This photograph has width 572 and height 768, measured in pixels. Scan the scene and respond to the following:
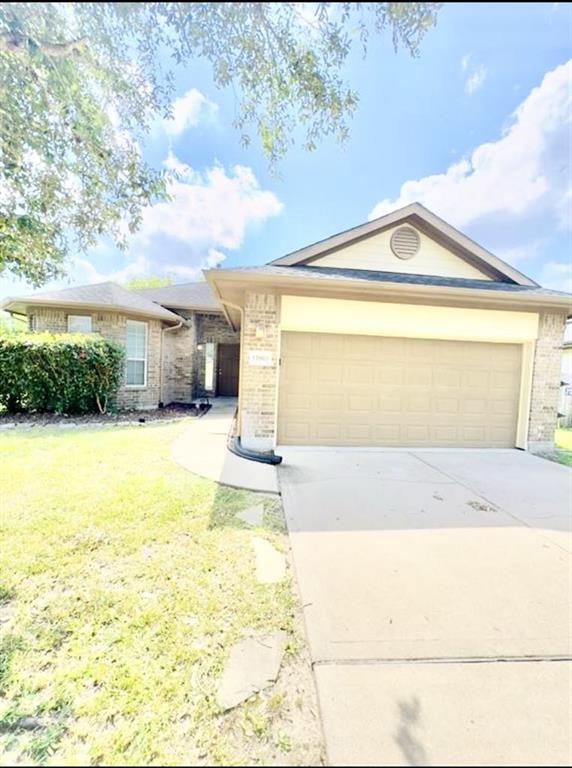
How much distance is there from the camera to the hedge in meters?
8.84

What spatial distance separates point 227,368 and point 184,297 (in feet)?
11.3

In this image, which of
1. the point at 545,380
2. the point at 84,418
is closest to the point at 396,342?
the point at 545,380

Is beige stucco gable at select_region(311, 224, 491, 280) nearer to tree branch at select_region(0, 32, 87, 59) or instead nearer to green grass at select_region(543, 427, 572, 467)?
green grass at select_region(543, 427, 572, 467)

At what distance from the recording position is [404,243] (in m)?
8.13

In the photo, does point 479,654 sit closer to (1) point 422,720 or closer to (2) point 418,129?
(1) point 422,720

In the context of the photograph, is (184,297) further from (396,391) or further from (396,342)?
(396,391)

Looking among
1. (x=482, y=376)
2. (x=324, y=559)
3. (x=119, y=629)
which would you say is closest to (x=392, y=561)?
(x=324, y=559)

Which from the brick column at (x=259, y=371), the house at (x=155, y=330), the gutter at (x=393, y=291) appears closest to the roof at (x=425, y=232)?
the gutter at (x=393, y=291)

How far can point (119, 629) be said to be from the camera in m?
2.23

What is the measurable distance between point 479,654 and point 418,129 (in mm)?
4036

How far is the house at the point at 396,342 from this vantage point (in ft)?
21.9

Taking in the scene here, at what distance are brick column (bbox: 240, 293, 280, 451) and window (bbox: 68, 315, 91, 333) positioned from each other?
6.50 metres

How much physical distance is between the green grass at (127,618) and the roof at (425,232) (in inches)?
214

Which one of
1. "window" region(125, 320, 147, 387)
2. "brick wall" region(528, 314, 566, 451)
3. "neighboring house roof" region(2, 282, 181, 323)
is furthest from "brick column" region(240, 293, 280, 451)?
"window" region(125, 320, 147, 387)
